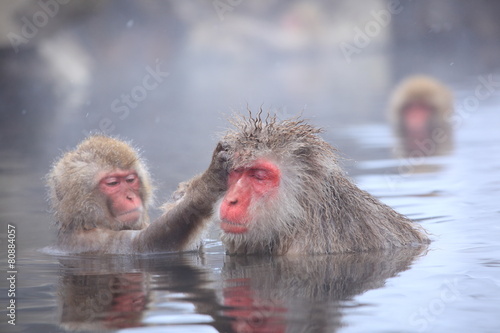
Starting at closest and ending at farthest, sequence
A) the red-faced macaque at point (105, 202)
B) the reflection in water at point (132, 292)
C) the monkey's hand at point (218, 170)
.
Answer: the reflection in water at point (132, 292) < the monkey's hand at point (218, 170) < the red-faced macaque at point (105, 202)

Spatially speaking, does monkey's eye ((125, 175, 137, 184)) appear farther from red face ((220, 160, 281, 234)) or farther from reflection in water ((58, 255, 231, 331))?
red face ((220, 160, 281, 234))

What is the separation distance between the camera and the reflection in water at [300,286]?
15.1ft

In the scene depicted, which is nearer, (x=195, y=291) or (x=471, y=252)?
(x=195, y=291)

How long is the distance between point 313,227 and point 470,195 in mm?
3193

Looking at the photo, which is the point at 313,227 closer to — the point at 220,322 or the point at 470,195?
the point at 220,322

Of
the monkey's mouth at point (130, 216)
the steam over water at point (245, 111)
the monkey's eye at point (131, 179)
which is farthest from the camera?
the monkey's eye at point (131, 179)

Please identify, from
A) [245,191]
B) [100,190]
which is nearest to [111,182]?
[100,190]

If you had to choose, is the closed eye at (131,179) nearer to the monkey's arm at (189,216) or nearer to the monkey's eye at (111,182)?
the monkey's eye at (111,182)

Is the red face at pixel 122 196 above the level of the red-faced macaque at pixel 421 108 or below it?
Answer: below

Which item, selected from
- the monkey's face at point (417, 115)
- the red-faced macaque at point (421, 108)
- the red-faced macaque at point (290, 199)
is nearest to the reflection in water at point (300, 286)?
the red-faced macaque at point (290, 199)

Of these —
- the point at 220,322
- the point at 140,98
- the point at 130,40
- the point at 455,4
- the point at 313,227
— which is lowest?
the point at 220,322

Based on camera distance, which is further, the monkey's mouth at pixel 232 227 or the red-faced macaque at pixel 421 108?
the red-faced macaque at pixel 421 108

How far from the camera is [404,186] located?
991 cm

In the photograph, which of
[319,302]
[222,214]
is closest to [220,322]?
[319,302]
